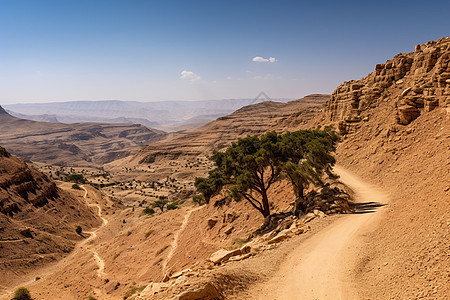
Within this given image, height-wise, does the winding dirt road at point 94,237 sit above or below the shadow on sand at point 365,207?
below

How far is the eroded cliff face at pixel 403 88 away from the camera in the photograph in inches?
1114

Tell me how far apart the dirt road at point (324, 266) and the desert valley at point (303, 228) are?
7 centimetres

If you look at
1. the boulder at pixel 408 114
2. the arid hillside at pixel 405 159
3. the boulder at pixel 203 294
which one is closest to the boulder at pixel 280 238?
the arid hillside at pixel 405 159

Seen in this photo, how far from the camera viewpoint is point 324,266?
11.0m

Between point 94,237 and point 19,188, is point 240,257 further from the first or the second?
point 19,188

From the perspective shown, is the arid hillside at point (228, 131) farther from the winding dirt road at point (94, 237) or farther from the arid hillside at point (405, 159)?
the winding dirt road at point (94, 237)

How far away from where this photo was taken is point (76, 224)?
4347 cm

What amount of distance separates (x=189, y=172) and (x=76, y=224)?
197 ft

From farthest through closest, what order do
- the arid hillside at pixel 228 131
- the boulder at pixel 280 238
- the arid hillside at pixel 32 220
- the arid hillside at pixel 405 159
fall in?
the arid hillside at pixel 228 131
the arid hillside at pixel 32 220
the boulder at pixel 280 238
the arid hillside at pixel 405 159

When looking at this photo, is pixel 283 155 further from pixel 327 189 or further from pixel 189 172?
pixel 189 172

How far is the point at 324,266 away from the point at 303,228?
4.42 m

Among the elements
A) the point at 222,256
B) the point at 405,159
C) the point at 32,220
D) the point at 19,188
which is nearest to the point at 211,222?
the point at 222,256

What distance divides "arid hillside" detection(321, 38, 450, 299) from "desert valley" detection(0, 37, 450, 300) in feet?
0.25

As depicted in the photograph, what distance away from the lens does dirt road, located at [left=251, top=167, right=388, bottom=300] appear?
9202 mm
